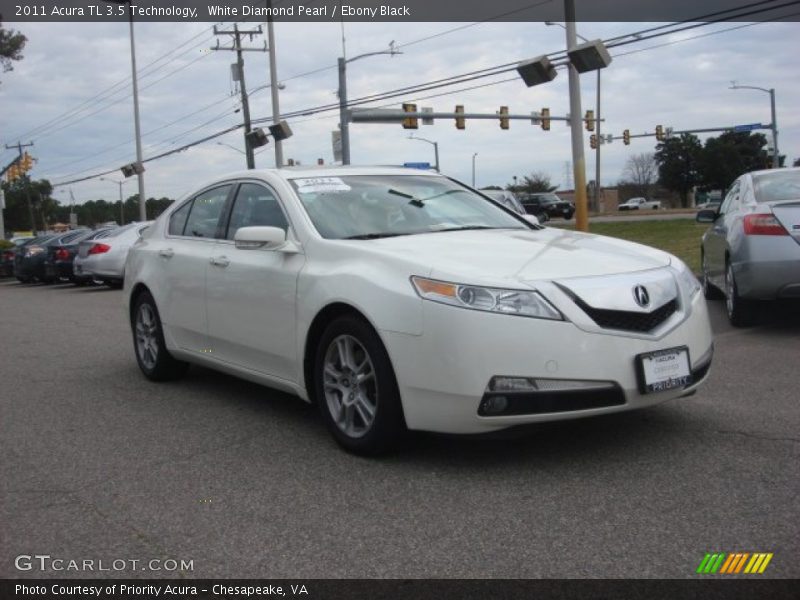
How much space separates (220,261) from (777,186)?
533cm

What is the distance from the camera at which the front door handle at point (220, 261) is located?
218 inches

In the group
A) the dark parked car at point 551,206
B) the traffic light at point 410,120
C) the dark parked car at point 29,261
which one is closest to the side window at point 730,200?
the dark parked car at point 29,261

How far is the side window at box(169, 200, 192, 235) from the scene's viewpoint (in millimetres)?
6551

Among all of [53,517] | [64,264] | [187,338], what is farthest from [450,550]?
[64,264]

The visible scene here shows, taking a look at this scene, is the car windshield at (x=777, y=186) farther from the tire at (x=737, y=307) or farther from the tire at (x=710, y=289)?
the tire at (x=710, y=289)

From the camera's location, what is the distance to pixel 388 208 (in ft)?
17.0

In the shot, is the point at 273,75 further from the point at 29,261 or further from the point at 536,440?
the point at 536,440

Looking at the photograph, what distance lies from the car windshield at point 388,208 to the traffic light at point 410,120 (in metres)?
26.7

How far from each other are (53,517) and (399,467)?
5.33ft

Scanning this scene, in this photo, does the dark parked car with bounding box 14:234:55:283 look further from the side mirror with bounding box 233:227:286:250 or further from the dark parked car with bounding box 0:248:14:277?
the side mirror with bounding box 233:227:286:250

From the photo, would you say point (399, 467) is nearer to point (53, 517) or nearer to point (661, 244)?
point (53, 517)

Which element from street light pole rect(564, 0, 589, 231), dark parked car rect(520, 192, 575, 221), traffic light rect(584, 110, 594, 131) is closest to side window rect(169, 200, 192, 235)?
street light pole rect(564, 0, 589, 231)

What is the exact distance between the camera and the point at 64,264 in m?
22.4

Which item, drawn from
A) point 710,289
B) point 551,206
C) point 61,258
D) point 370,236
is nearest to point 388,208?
point 370,236
